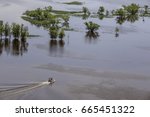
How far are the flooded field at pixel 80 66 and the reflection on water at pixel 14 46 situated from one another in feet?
0.35

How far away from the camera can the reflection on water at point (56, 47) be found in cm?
4027

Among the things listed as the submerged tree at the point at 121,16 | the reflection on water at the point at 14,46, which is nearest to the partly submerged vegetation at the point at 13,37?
the reflection on water at the point at 14,46

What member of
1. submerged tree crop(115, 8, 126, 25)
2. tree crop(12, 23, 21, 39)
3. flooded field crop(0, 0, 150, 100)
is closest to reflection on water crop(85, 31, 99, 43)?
flooded field crop(0, 0, 150, 100)

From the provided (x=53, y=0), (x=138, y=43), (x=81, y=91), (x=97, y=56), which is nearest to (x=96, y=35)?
(x=138, y=43)

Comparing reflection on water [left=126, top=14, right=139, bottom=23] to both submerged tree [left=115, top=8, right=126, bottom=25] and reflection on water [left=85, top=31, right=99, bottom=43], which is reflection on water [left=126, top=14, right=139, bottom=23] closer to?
submerged tree [left=115, top=8, right=126, bottom=25]

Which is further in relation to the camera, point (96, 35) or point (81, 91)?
point (96, 35)

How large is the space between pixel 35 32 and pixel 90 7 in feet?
89.4

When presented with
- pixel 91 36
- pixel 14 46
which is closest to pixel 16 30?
pixel 14 46

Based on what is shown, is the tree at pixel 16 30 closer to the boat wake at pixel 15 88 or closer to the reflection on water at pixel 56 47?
the reflection on water at pixel 56 47

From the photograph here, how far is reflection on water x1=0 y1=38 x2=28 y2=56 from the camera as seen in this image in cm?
3938

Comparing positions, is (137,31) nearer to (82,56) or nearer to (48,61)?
(82,56)

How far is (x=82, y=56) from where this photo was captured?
39.1 metres

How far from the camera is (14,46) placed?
41406 millimetres

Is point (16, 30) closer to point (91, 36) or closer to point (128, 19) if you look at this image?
point (91, 36)
